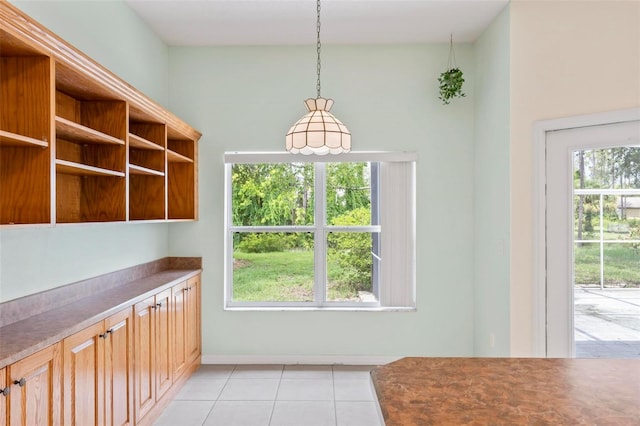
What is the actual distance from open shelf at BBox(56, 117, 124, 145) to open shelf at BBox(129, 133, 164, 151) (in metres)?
0.22

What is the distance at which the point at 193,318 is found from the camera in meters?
3.73

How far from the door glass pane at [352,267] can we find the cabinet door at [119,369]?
2.06m

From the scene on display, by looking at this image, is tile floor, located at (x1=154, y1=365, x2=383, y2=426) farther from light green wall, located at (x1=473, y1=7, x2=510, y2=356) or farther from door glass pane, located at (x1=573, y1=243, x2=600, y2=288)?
door glass pane, located at (x1=573, y1=243, x2=600, y2=288)

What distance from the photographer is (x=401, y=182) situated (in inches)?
156

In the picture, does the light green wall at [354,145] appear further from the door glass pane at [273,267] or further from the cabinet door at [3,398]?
the cabinet door at [3,398]

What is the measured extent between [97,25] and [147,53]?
743 mm

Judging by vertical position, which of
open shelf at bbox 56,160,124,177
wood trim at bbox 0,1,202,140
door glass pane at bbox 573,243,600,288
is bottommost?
door glass pane at bbox 573,243,600,288

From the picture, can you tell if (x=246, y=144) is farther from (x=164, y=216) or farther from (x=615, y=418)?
(x=615, y=418)

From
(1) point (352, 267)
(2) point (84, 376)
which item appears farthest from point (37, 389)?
(1) point (352, 267)

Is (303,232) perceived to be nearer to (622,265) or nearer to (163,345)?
(163,345)

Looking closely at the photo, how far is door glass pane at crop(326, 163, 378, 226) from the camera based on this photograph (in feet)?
13.3

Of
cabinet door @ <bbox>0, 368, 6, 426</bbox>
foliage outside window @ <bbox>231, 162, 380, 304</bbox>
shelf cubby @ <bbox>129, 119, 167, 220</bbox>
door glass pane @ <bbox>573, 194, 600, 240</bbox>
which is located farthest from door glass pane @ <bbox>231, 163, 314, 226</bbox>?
cabinet door @ <bbox>0, 368, 6, 426</bbox>

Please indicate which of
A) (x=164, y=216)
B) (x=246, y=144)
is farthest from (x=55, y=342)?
(x=246, y=144)

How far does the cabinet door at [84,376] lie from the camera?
1.89 metres
